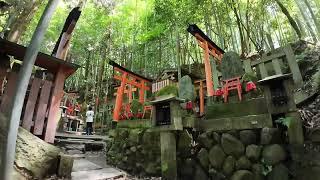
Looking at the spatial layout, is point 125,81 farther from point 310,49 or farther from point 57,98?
point 310,49

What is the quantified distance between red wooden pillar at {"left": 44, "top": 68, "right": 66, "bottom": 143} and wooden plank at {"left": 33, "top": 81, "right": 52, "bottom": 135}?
11 cm

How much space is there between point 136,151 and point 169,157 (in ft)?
6.76

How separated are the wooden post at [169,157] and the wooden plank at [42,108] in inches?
128

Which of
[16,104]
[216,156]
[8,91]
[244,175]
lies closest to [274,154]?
[244,175]

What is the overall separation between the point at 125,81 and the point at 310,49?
30.2 ft

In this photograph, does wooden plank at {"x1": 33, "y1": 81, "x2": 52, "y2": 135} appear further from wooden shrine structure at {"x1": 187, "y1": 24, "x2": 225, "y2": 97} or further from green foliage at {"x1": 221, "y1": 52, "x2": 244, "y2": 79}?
green foliage at {"x1": 221, "y1": 52, "x2": 244, "y2": 79}

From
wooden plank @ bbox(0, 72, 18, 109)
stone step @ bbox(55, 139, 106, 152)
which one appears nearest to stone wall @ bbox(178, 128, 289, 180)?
wooden plank @ bbox(0, 72, 18, 109)

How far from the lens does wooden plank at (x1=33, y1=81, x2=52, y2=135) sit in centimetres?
504

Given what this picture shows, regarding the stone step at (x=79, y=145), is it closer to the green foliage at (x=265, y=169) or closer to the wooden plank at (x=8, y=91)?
the wooden plank at (x=8, y=91)

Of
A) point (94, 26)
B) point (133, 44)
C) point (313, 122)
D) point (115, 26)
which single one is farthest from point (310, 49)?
Answer: point (94, 26)

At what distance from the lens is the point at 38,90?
17.0 ft

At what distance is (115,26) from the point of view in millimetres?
22609

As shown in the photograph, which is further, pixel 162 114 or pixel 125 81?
pixel 125 81

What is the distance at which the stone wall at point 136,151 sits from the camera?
758 centimetres
